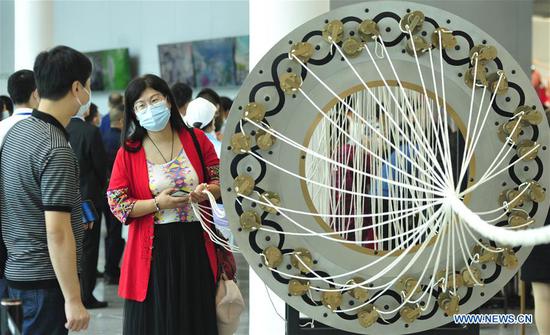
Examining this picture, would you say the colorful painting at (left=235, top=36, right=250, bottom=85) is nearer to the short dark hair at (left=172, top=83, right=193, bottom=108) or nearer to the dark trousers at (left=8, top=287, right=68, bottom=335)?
the short dark hair at (left=172, top=83, right=193, bottom=108)

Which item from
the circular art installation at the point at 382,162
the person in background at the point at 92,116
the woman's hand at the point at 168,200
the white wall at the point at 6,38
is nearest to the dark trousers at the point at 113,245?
the person in background at the point at 92,116

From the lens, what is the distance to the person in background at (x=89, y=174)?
6148 millimetres

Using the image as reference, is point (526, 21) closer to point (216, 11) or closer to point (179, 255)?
point (216, 11)

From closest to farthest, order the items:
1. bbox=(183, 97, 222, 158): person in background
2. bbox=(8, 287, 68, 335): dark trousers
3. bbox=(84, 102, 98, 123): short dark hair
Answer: bbox=(8, 287, 68, 335): dark trousers, bbox=(183, 97, 222, 158): person in background, bbox=(84, 102, 98, 123): short dark hair

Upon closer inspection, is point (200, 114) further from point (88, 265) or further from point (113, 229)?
point (113, 229)

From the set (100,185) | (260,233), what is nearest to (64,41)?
(100,185)

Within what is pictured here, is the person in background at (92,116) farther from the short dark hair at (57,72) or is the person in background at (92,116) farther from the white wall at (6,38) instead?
the short dark hair at (57,72)

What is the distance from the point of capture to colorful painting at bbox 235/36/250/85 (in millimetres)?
9445

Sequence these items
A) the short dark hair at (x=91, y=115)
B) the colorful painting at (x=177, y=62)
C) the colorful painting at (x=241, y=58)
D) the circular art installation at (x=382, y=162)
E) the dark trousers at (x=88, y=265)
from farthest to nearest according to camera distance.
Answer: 1. the colorful painting at (x=177, y=62)
2. the colorful painting at (x=241, y=58)
3. the short dark hair at (x=91, y=115)
4. the dark trousers at (x=88, y=265)
5. the circular art installation at (x=382, y=162)

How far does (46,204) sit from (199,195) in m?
0.72

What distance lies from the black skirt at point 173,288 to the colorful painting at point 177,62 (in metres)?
6.73

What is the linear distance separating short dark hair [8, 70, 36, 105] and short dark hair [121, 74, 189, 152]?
60 centimetres

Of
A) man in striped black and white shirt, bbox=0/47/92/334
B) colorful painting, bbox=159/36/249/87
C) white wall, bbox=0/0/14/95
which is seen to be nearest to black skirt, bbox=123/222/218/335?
man in striped black and white shirt, bbox=0/47/92/334

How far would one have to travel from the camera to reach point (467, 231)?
2.72 metres
